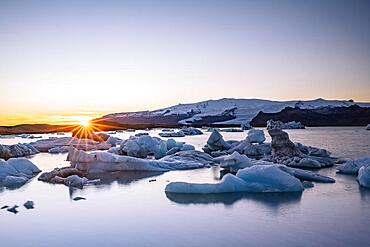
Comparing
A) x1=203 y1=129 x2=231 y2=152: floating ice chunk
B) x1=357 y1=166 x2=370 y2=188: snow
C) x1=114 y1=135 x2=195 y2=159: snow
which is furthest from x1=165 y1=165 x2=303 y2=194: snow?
x1=203 y1=129 x2=231 y2=152: floating ice chunk

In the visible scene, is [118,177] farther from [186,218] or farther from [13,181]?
[186,218]

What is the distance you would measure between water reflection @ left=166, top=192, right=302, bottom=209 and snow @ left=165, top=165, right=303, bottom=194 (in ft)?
0.45

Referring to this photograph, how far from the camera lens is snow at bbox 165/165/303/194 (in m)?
7.25

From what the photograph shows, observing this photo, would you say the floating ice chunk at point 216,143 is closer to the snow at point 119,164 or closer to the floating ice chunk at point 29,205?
the snow at point 119,164

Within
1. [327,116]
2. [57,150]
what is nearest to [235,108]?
[327,116]

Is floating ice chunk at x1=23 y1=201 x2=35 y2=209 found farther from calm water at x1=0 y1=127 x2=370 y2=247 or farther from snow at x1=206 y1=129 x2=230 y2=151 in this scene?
snow at x1=206 y1=129 x2=230 y2=151

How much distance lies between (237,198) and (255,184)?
0.68 meters

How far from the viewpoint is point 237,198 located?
689 centimetres

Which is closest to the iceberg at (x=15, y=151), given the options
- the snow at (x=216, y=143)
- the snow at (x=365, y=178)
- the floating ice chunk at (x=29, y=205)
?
the snow at (x=216, y=143)

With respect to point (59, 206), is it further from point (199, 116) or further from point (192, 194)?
point (199, 116)

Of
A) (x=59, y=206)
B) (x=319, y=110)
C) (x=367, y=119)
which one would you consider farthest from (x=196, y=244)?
(x=319, y=110)

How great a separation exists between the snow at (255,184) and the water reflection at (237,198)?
0.14 metres

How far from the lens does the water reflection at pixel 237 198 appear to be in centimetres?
654

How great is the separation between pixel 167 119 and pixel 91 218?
6730cm
